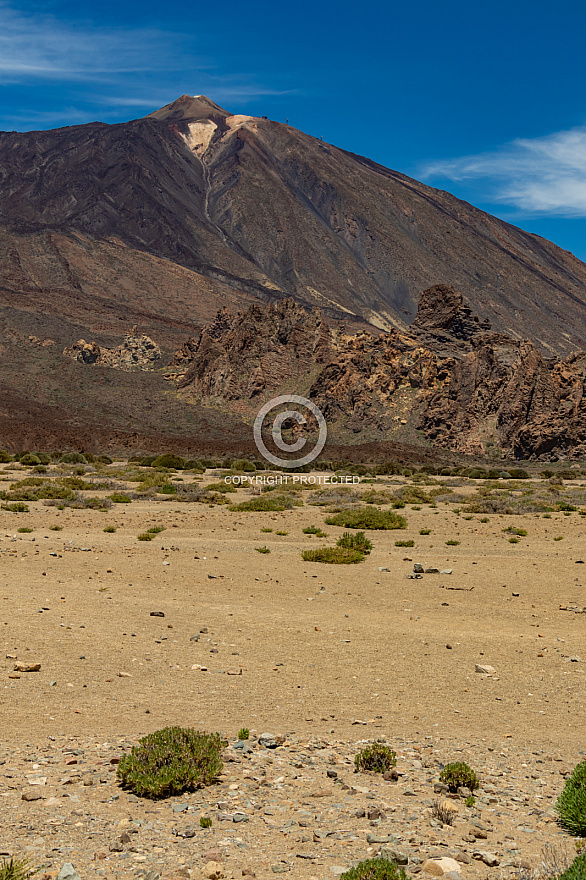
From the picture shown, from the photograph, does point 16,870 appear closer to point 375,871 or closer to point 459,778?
point 375,871

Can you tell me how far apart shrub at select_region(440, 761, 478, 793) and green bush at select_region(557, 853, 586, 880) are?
1535 millimetres

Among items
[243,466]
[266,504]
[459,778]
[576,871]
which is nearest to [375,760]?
[459,778]

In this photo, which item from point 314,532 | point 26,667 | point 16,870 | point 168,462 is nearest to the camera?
point 16,870

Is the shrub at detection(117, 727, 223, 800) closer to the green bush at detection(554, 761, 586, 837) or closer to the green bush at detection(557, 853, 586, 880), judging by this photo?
the green bush at detection(554, 761, 586, 837)

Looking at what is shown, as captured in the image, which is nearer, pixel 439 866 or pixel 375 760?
pixel 439 866

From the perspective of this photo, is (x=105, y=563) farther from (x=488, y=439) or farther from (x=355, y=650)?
(x=488, y=439)

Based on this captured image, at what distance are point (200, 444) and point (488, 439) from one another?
23807 mm

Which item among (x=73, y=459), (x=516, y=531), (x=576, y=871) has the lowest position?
(x=73, y=459)

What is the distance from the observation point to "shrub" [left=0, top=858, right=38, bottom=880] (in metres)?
A: 4.25

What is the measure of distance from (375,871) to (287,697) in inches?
149

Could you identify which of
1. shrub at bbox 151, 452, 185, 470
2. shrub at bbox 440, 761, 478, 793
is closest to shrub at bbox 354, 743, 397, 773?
shrub at bbox 440, 761, 478, 793

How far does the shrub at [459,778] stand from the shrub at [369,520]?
17691 millimetres

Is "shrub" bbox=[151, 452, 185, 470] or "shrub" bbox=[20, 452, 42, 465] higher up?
"shrub" bbox=[151, 452, 185, 470]

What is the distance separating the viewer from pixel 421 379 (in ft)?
200
